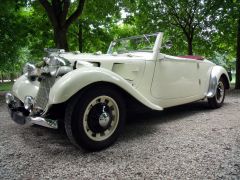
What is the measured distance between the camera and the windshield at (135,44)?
4.79 meters

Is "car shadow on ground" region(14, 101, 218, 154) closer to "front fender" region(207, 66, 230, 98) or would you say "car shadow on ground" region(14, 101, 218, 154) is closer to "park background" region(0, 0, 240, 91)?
"front fender" region(207, 66, 230, 98)

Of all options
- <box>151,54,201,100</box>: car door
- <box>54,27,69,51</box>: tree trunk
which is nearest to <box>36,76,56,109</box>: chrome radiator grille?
<box>151,54,201,100</box>: car door

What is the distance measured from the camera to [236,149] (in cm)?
308

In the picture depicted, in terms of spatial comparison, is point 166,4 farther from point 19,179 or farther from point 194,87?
point 19,179

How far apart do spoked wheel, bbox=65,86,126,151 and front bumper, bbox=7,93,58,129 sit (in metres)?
0.21

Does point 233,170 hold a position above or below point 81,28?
below

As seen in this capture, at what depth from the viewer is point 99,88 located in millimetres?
3172

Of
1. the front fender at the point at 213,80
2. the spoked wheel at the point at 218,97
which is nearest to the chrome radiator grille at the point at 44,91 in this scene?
the front fender at the point at 213,80

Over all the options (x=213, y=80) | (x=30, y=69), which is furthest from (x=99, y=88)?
(x=213, y=80)

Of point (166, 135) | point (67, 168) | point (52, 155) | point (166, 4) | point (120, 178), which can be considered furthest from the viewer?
point (166, 4)

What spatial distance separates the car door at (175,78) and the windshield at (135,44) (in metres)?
0.41

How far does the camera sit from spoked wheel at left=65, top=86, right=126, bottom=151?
9.68 feet

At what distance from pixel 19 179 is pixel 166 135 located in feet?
6.79

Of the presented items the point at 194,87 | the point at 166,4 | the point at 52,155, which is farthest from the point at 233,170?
the point at 166,4
